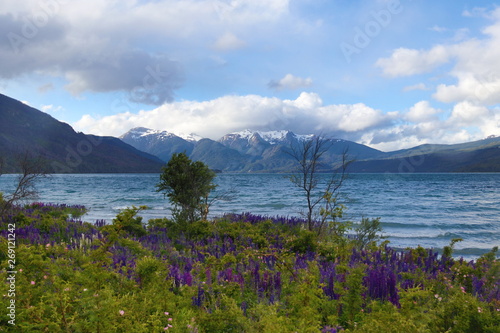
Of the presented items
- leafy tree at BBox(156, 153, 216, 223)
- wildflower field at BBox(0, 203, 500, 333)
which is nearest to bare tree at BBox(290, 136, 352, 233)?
leafy tree at BBox(156, 153, 216, 223)

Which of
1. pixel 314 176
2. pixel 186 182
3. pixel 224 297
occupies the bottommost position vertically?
pixel 224 297

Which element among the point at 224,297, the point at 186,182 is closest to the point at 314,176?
the point at 186,182

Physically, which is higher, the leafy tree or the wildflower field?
the leafy tree

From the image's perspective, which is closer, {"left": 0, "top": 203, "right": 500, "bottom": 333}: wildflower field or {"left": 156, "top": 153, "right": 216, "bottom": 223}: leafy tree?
{"left": 0, "top": 203, "right": 500, "bottom": 333}: wildflower field

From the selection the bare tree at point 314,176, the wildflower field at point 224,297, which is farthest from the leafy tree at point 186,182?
the wildflower field at point 224,297

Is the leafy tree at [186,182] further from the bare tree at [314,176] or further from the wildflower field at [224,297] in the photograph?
the wildflower field at [224,297]

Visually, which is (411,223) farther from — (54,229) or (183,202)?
(54,229)

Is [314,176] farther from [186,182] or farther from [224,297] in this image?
[224,297]

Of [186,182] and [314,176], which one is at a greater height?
[314,176]

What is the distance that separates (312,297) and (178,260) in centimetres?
486

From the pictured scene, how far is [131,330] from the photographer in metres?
2.72

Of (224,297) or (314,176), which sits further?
(314,176)

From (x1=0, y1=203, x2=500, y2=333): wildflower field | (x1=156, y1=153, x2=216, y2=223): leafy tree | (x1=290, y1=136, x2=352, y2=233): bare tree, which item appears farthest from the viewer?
(x1=156, y1=153, x2=216, y2=223): leafy tree

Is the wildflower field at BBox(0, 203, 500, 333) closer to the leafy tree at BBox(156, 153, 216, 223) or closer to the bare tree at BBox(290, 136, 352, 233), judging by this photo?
the bare tree at BBox(290, 136, 352, 233)
